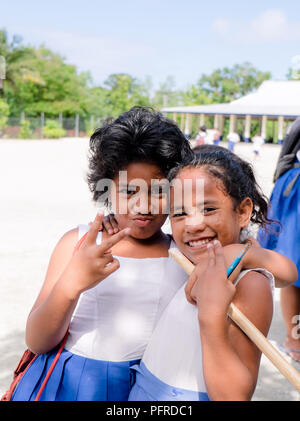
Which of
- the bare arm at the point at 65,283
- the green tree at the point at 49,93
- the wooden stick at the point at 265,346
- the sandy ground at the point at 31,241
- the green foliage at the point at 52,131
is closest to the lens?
the wooden stick at the point at 265,346

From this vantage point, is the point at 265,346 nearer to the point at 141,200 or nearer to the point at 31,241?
the point at 141,200

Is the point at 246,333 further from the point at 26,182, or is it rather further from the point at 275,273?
the point at 26,182

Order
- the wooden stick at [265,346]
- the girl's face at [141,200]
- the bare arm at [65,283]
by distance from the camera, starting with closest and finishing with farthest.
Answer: the wooden stick at [265,346] < the bare arm at [65,283] < the girl's face at [141,200]

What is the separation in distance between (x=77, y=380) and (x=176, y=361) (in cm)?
29

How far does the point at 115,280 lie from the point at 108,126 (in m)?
0.49

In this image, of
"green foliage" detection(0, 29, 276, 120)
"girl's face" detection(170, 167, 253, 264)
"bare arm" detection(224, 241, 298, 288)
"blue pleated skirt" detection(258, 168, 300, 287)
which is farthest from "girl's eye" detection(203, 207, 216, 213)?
"green foliage" detection(0, 29, 276, 120)

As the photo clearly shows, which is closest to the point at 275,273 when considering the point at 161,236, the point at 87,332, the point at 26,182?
the point at 161,236

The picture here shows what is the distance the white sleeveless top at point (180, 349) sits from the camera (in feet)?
3.74

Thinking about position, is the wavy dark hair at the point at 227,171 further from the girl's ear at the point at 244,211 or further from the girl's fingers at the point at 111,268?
the girl's fingers at the point at 111,268

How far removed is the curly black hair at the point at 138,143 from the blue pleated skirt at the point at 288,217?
5.97ft

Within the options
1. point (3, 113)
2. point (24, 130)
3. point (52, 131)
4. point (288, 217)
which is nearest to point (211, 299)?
point (288, 217)

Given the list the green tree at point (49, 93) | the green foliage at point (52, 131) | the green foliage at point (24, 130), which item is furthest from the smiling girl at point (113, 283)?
the green tree at point (49, 93)

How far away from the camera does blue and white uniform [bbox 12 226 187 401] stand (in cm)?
128

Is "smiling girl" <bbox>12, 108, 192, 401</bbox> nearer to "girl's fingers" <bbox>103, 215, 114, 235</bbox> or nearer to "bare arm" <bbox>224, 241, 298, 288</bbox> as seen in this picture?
"girl's fingers" <bbox>103, 215, 114, 235</bbox>
